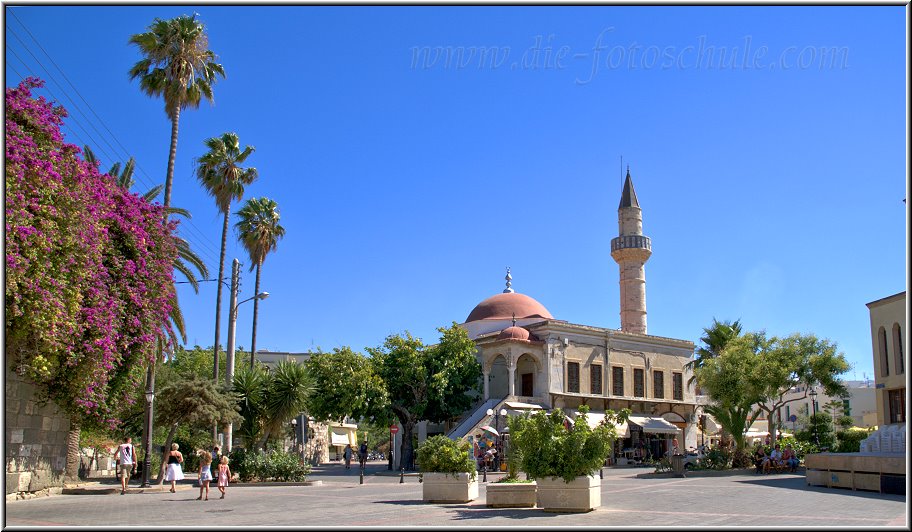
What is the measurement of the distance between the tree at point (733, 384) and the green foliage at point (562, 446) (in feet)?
59.7

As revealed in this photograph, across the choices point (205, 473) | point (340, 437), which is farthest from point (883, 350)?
point (340, 437)

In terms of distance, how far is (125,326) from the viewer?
21.0m

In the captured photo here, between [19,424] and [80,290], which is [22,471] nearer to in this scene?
[19,424]

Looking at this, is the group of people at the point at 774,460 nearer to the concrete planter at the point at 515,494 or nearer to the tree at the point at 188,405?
the concrete planter at the point at 515,494

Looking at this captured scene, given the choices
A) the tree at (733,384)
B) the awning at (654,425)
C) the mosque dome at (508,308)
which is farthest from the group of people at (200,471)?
the mosque dome at (508,308)

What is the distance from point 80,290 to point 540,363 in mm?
26787

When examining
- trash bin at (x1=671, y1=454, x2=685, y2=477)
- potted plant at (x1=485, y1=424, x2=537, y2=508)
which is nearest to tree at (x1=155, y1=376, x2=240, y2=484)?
potted plant at (x1=485, y1=424, x2=537, y2=508)

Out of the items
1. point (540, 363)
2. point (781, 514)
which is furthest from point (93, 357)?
point (540, 363)

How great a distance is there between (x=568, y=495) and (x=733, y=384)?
766 inches

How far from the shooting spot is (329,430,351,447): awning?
64.0m

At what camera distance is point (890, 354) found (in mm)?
29719

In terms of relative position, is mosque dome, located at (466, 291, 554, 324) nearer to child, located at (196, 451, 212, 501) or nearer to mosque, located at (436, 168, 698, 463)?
mosque, located at (436, 168, 698, 463)

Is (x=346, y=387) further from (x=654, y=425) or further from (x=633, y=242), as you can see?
(x=633, y=242)

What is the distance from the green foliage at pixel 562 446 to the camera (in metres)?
14.2
